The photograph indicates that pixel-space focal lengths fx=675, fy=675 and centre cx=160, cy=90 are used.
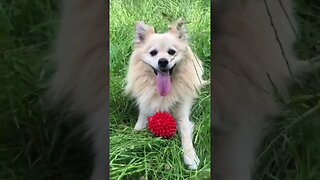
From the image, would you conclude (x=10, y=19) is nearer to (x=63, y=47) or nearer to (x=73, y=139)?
(x=63, y=47)

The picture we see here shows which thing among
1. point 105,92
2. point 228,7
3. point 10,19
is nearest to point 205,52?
point 228,7

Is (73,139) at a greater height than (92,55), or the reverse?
(92,55)

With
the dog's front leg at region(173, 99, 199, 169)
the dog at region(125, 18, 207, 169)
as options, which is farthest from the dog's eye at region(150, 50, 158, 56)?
the dog's front leg at region(173, 99, 199, 169)

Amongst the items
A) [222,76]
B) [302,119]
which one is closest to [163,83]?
[222,76]

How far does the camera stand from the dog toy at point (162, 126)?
3.96 ft

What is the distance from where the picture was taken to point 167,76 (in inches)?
47.9

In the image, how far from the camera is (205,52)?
3.95 ft

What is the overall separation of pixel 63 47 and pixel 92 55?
0.18 feet

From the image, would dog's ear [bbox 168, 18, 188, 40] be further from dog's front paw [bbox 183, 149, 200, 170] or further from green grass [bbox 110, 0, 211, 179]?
dog's front paw [bbox 183, 149, 200, 170]

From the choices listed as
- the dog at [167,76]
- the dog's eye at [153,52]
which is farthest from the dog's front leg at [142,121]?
the dog's eye at [153,52]

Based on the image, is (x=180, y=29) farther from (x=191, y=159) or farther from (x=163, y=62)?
(x=191, y=159)

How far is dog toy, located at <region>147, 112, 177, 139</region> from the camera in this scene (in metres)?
1.21

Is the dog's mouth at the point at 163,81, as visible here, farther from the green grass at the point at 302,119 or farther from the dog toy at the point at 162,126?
the green grass at the point at 302,119

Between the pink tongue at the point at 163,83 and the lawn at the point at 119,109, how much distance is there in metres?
0.06
